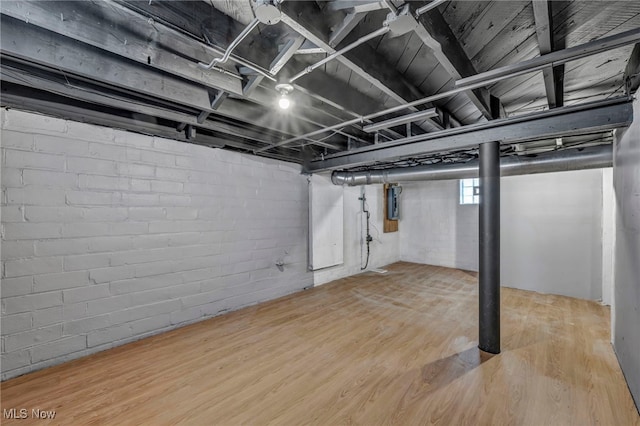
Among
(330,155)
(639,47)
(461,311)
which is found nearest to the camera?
(639,47)

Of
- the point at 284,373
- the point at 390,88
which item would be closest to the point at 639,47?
the point at 390,88

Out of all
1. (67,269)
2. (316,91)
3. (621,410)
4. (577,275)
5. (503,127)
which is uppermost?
(316,91)

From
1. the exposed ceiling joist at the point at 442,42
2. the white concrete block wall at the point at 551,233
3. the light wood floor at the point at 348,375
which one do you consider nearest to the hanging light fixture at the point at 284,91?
the exposed ceiling joist at the point at 442,42

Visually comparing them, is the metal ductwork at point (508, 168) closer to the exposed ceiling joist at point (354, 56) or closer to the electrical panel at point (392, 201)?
the electrical panel at point (392, 201)

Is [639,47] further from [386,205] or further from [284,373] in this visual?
[386,205]

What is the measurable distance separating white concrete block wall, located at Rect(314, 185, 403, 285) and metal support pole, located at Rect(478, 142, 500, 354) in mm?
2564

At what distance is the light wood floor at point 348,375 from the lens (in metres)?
1.61

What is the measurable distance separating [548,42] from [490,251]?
1.58m

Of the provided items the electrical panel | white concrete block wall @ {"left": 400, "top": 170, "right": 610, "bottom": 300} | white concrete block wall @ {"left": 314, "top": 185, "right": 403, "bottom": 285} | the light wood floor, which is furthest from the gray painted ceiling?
the electrical panel

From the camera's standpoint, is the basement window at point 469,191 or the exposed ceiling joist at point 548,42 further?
the basement window at point 469,191

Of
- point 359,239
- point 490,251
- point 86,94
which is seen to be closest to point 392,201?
point 359,239

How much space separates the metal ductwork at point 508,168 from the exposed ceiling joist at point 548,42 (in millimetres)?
1426

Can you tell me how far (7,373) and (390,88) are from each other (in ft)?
11.3

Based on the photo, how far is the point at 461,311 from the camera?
323cm
